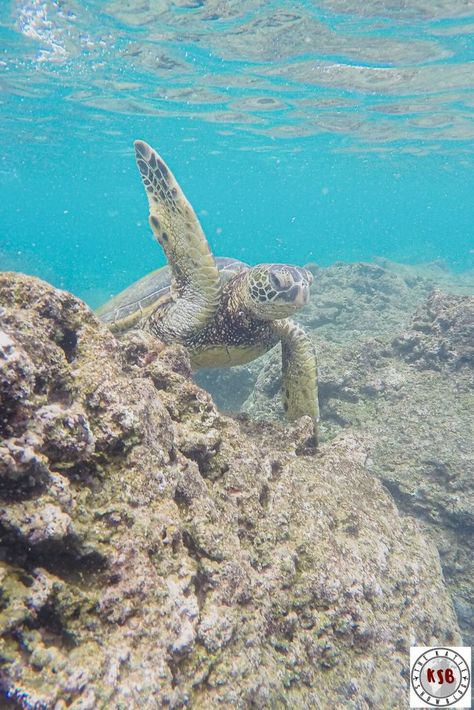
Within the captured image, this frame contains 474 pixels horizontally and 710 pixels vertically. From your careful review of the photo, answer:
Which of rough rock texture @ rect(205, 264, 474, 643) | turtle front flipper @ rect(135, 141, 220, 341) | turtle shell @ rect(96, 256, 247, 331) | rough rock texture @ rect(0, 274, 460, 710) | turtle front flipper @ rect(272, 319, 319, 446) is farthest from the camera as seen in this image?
turtle shell @ rect(96, 256, 247, 331)

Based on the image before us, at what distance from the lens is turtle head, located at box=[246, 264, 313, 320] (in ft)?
12.1

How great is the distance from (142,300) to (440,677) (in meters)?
4.03

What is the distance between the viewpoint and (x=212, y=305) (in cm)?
392

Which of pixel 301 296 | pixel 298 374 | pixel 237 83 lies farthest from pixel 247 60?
pixel 298 374

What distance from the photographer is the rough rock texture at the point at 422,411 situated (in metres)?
3.88

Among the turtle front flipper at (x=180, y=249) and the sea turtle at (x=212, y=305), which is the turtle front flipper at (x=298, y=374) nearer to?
the sea turtle at (x=212, y=305)

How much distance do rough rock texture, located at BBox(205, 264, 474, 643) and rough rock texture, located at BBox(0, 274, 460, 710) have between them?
1.45 m

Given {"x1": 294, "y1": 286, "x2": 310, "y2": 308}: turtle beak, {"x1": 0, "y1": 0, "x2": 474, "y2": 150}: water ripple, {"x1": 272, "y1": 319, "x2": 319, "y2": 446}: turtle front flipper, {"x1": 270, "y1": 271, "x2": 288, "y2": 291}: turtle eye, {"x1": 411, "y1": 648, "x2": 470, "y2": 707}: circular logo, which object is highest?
{"x1": 0, "y1": 0, "x2": 474, "y2": 150}: water ripple

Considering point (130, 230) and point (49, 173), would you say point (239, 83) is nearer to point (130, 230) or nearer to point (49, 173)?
point (49, 173)

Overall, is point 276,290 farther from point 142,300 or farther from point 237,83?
point 237,83

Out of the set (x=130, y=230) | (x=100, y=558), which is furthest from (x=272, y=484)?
(x=130, y=230)

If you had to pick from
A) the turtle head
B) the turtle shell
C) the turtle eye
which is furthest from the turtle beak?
the turtle shell

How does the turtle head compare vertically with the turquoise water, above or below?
below

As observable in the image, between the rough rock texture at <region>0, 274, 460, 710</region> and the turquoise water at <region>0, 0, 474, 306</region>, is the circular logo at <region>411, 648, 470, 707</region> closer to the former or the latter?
the rough rock texture at <region>0, 274, 460, 710</region>
